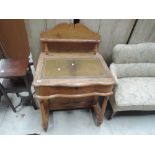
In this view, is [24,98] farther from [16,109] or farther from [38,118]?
[38,118]

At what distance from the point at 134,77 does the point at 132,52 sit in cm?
33

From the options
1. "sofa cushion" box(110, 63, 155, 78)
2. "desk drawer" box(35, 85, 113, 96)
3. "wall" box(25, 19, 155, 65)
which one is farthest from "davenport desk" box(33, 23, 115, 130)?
"sofa cushion" box(110, 63, 155, 78)

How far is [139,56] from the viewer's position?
158 centimetres

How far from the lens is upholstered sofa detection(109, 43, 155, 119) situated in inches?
55.6

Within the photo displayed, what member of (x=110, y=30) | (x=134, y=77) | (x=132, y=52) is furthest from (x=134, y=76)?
(x=110, y=30)

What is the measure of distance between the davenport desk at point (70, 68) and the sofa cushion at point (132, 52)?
1.12 ft

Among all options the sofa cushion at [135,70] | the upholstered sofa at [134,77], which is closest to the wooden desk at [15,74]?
the upholstered sofa at [134,77]

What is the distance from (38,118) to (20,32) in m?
1.46

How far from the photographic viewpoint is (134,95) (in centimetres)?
143

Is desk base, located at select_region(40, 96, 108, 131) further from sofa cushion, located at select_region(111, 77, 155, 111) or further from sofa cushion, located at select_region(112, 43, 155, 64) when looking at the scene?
sofa cushion, located at select_region(112, 43, 155, 64)

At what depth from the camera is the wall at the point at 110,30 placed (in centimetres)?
131

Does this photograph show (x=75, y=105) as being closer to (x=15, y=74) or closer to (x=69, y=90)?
(x=69, y=90)

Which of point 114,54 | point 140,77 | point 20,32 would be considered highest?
point 114,54
